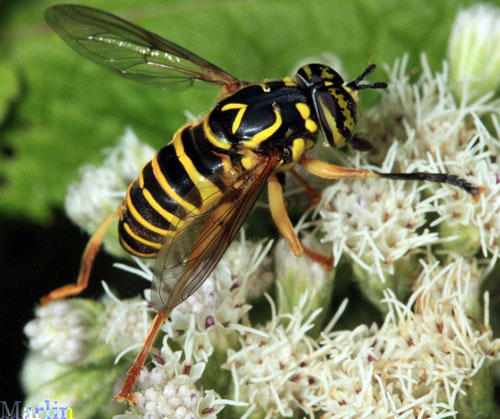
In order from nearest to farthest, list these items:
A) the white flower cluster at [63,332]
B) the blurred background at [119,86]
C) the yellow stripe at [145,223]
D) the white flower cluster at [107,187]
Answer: the yellow stripe at [145,223], the white flower cluster at [63,332], the white flower cluster at [107,187], the blurred background at [119,86]

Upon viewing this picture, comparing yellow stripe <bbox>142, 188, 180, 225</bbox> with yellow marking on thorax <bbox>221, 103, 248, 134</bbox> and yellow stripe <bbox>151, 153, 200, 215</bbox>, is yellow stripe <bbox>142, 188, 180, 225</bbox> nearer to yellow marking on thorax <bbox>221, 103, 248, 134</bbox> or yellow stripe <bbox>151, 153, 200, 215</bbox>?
yellow stripe <bbox>151, 153, 200, 215</bbox>

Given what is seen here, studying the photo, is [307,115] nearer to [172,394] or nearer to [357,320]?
[357,320]

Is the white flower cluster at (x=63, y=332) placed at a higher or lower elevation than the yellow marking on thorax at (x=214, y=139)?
lower

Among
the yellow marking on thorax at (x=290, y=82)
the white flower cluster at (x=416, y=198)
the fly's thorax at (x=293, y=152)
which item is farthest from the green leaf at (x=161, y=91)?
the fly's thorax at (x=293, y=152)

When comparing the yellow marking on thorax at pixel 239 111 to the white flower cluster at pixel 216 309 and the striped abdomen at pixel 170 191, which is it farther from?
the white flower cluster at pixel 216 309

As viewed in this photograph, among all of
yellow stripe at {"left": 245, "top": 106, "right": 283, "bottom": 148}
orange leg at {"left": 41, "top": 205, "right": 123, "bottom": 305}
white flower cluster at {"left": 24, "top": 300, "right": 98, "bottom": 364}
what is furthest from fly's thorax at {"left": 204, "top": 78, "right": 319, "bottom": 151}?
white flower cluster at {"left": 24, "top": 300, "right": 98, "bottom": 364}

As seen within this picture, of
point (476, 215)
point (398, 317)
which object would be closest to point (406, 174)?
point (476, 215)

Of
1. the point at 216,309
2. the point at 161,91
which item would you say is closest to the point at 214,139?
the point at 216,309
